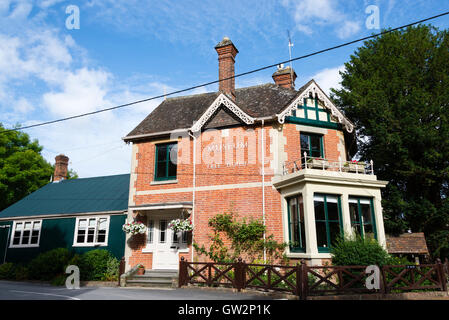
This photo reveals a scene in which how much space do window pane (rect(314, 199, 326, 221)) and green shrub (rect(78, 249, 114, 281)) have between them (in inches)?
398

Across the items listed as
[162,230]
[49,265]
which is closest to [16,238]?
[49,265]

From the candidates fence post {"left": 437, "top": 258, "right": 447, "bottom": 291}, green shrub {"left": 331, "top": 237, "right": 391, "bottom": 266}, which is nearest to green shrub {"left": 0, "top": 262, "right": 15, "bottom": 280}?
green shrub {"left": 331, "top": 237, "right": 391, "bottom": 266}

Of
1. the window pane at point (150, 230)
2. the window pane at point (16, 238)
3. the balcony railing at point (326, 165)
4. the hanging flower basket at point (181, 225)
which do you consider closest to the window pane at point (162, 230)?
the window pane at point (150, 230)

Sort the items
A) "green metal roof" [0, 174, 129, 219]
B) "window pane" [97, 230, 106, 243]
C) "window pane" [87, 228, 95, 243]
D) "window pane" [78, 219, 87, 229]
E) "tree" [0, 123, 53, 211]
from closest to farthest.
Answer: "window pane" [97, 230, 106, 243], "window pane" [87, 228, 95, 243], "window pane" [78, 219, 87, 229], "green metal roof" [0, 174, 129, 219], "tree" [0, 123, 53, 211]

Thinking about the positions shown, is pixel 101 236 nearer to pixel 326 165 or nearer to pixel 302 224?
pixel 302 224

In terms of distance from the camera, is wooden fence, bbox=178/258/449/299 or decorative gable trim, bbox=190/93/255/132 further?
decorative gable trim, bbox=190/93/255/132

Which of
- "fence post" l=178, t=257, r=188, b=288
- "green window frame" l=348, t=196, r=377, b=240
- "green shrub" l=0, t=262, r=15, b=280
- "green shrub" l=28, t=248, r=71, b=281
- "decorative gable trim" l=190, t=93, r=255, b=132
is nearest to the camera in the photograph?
"fence post" l=178, t=257, r=188, b=288

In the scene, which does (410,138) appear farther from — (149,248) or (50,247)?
(50,247)

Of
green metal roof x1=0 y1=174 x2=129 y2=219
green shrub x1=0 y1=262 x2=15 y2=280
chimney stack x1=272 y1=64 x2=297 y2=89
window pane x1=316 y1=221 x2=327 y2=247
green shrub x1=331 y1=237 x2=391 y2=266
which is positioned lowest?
green shrub x1=0 y1=262 x2=15 y2=280

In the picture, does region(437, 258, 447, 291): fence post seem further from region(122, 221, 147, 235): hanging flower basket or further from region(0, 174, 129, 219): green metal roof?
region(0, 174, 129, 219): green metal roof

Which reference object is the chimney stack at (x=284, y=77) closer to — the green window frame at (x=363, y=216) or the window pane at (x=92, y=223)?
the green window frame at (x=363, y=216)

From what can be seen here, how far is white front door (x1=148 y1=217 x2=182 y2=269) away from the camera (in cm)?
1544

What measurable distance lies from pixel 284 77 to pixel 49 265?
15756mm
